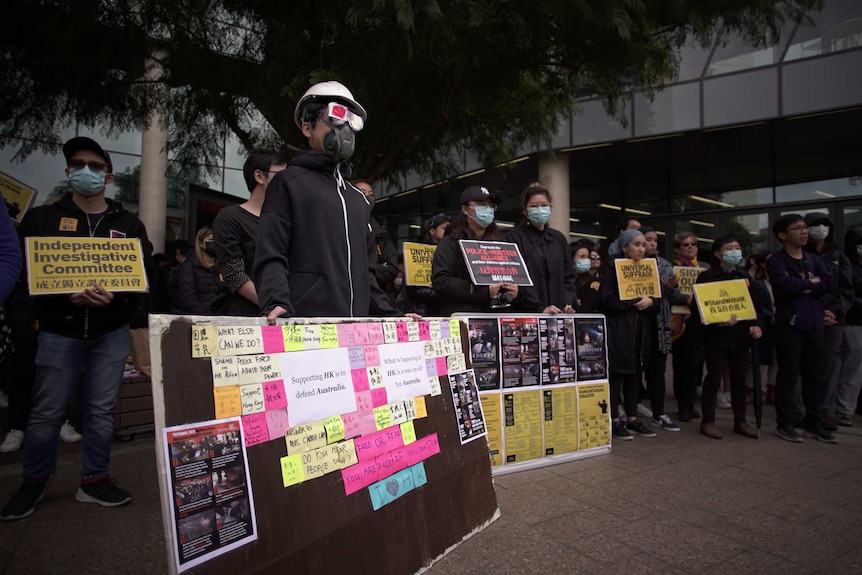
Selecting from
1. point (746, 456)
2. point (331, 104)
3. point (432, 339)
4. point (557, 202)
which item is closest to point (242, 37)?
point (331, 104)

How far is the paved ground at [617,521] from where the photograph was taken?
275 cm

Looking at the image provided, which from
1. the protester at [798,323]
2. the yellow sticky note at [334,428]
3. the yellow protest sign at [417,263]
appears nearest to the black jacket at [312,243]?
the yellow sticky note at [334,428]

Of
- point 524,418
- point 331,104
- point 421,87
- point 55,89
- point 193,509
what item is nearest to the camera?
point 193,509

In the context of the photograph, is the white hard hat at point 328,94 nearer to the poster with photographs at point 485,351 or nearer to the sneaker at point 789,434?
the poster with photographs at point 485,351

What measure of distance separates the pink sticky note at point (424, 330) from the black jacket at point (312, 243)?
0.31m

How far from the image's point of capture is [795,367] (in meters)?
5.34

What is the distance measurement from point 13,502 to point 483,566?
276 centimetres

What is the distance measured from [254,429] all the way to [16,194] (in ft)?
15.1

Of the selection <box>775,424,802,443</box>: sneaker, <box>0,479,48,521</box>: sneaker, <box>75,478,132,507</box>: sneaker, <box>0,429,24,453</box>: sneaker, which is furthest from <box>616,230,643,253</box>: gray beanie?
<box>0,429,24,453</box>: sneaker

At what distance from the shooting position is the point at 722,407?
7066mm

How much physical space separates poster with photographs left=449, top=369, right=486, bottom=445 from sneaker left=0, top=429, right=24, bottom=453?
4.22 meters

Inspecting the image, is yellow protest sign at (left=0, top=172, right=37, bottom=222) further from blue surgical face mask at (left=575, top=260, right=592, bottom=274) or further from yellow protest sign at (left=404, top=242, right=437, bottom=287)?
blue surgical face mask at (left=575, top=260, right=592, bottom=274)

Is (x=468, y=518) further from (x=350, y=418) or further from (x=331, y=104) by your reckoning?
(x=331, y=104)

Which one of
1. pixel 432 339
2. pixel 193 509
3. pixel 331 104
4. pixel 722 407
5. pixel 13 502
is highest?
pixel 331 104
